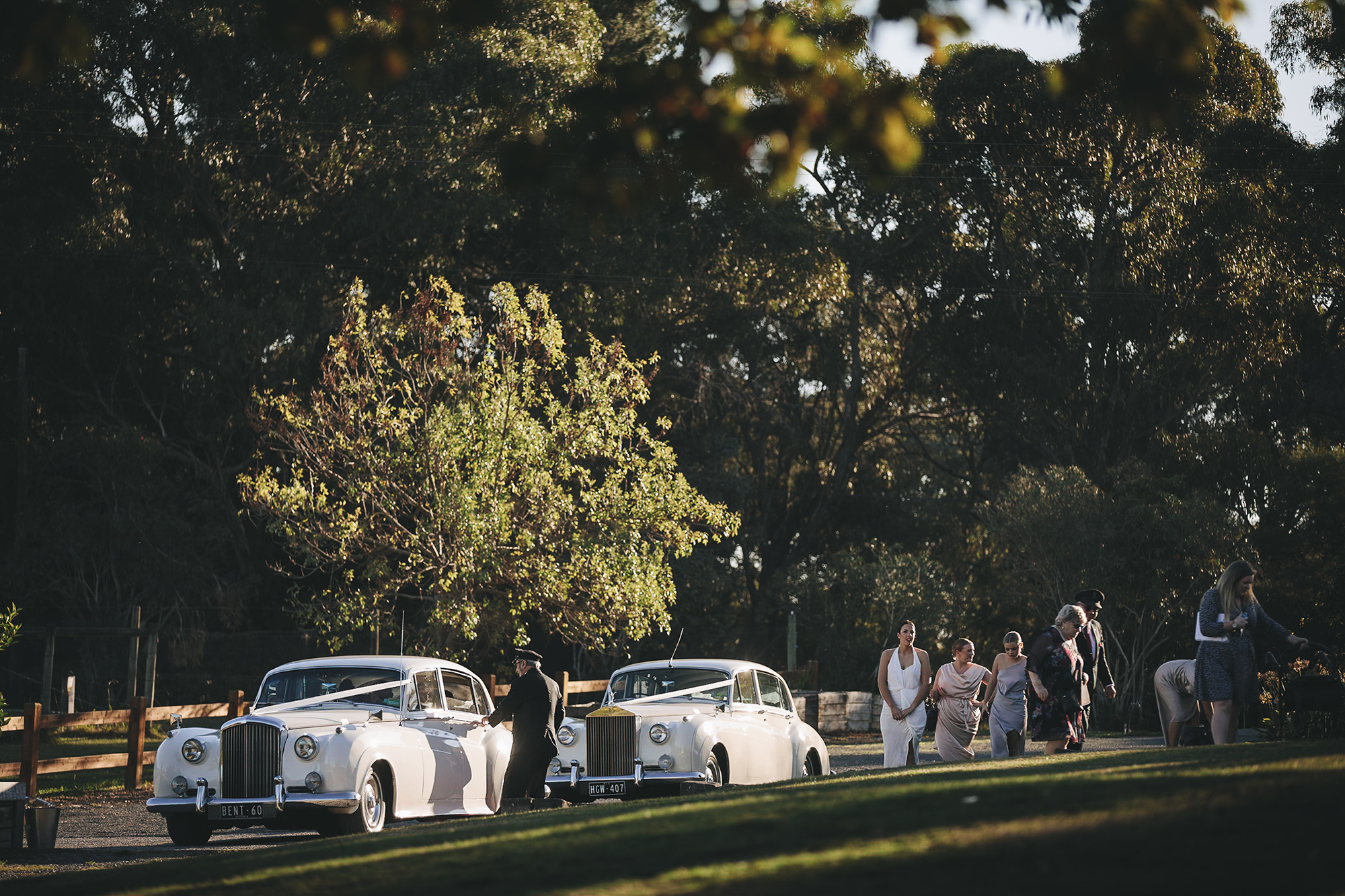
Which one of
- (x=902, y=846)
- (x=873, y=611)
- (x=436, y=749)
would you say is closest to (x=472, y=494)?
(x=436, y=749)

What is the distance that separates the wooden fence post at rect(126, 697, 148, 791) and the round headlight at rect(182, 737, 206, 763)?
476 cm

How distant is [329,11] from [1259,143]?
34.6 meters

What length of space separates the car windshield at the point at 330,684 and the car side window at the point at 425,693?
0.15 meters

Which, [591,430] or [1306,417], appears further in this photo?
[1306,417]

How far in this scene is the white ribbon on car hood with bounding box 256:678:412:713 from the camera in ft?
46.6

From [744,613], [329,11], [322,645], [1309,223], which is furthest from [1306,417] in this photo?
[329,11]

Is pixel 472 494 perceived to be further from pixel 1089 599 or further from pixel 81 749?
pixel 1089 599

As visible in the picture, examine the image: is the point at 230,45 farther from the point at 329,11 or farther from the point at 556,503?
the point at 329,11

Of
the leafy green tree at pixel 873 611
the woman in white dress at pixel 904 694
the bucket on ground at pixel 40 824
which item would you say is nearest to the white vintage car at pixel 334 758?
the bucket on ground at pixel 40 824

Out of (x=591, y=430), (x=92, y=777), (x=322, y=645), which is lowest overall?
(x=92, y=777)

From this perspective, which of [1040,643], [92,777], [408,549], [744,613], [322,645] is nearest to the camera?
[1040,643]

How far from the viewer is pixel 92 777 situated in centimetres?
2025

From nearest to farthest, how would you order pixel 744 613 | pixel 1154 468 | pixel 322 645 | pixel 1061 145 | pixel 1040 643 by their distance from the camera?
pixel 1040 643 < pixel 322 645 < pixel 1154 468 < pixel 1061 145 < pixel 744 613

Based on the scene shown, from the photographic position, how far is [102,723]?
58.1 feet
